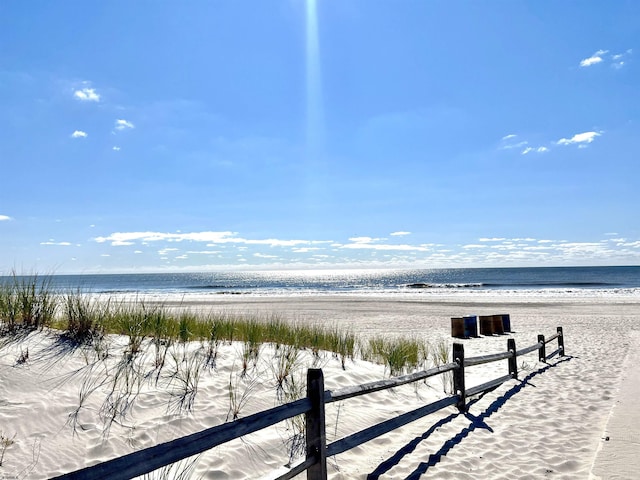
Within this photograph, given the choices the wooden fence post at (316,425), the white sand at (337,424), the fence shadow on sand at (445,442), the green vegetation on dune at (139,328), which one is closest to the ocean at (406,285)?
the green vegetation on dune at (139,328)

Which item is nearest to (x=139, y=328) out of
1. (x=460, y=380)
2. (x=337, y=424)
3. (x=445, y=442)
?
(x=337, y=424)

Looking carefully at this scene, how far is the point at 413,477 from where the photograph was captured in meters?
4.70

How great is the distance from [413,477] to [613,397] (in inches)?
216

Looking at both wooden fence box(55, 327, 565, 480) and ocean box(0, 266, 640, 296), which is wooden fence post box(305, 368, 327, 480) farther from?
ocean box(0, 266, 640, 296)

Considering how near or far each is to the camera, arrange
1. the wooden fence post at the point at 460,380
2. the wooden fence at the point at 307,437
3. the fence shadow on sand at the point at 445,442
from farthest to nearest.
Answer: the wooden fence post at the point at 460,380
the fence shadow on sand at the point at 445,442
the wooden fence at the point at 307,437

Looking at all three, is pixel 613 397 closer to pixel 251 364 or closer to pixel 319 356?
pixel 319 356

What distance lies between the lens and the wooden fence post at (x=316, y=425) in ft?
13.0

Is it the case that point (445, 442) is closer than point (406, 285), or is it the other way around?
point (445, 442)

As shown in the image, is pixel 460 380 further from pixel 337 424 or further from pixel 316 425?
pixel 316 425

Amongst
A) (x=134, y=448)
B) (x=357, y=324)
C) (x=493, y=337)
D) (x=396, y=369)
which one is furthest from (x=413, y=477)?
(x=357, y=324)

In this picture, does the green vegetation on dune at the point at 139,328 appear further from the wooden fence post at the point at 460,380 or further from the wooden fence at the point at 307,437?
the wooden fence at the point at 307,437

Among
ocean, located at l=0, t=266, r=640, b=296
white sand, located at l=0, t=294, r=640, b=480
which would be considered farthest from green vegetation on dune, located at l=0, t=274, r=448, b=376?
ocean, located at l=0, t=266, r=640, b=296

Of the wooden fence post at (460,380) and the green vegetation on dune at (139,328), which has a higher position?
the green vegetation on dune at (139,328)

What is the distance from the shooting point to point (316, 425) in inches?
157
